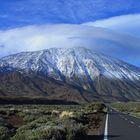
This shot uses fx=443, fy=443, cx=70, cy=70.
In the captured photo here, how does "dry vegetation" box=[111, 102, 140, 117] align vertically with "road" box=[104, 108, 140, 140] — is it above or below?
above

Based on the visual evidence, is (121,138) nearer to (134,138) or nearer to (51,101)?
(134,138)

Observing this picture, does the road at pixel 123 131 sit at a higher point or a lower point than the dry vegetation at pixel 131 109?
lower

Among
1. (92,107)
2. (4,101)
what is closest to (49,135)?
(92,107)

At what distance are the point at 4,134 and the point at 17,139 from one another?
153 centimetres

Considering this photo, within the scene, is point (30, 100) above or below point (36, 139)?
above

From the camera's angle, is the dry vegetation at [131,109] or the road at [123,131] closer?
the road at [123,131]

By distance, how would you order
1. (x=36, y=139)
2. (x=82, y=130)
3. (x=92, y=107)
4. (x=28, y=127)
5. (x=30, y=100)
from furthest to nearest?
1. (x=30, y=100)
2. (x=92, y=107)
3. (x=28, y=127)
4. (x=82, y=130)
5. (x=36, y=139)

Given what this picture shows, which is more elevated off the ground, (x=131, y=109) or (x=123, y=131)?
(x=131, y=109)

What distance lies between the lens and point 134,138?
19672 millimetres

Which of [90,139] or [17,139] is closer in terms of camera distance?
[17,139]

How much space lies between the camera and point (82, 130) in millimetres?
19578

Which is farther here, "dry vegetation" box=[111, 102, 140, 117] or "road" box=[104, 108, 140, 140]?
"dry vegetation" box=[111, 102, 140, 117]

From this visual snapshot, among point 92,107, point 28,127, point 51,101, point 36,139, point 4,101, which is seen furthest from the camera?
point 51,101

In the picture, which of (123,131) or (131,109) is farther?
(131,109)
